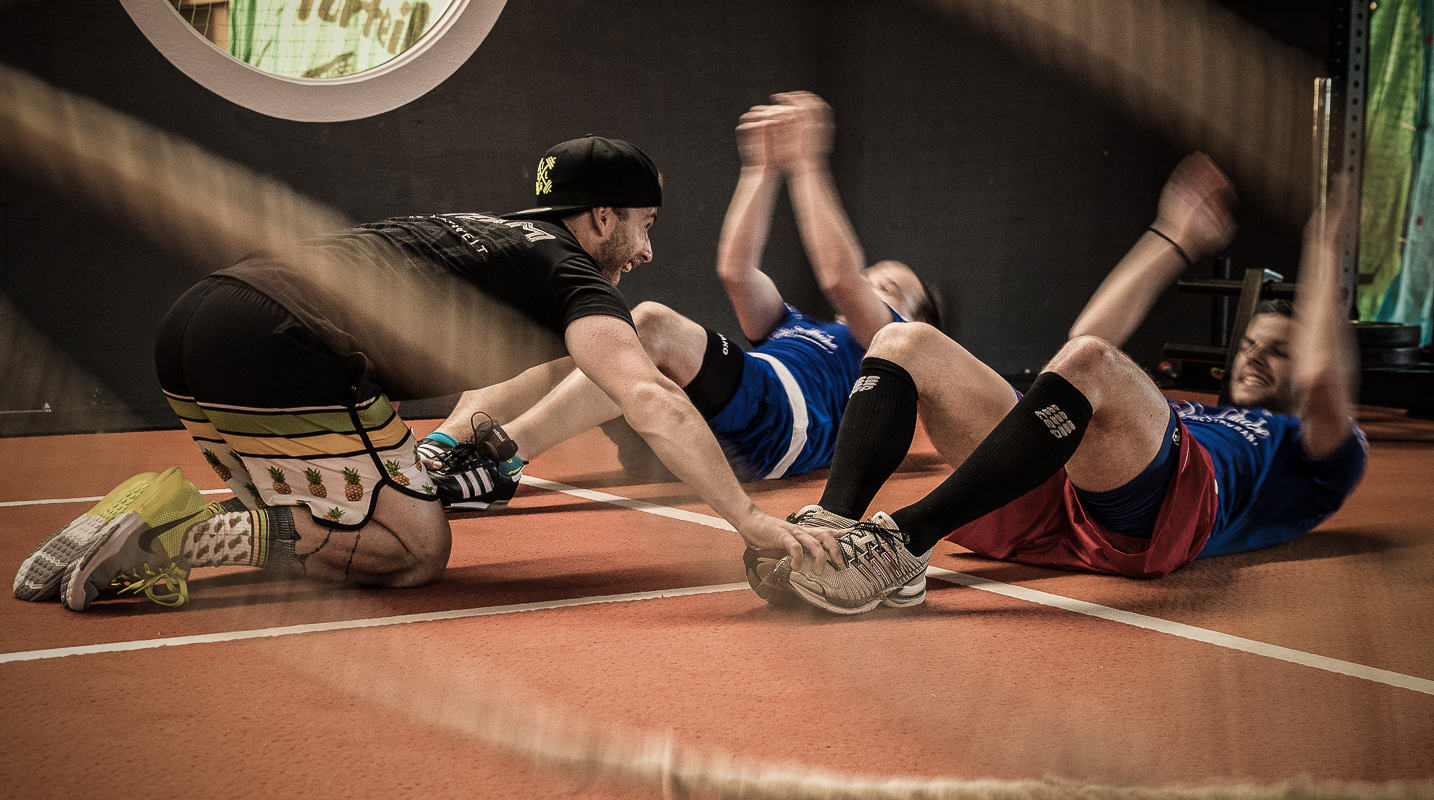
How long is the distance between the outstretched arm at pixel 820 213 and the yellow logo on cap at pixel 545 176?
22.7 inches

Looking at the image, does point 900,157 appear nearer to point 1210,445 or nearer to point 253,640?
point 1210,445

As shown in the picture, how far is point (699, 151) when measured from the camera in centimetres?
546

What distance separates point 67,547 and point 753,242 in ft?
6.12

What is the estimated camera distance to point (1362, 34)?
4047 mm

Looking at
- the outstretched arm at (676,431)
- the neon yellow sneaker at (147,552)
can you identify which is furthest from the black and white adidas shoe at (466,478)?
the outstretched arm at (676,431)

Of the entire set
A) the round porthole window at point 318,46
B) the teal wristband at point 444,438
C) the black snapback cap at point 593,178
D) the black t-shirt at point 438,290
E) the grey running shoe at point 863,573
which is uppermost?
the round porthole window at point 318,46

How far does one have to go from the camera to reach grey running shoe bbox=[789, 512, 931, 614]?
1687 millimetres

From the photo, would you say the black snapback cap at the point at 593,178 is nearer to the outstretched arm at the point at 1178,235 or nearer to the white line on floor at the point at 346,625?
the white line on floor at the point at 346,625

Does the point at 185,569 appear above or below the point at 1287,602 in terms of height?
above

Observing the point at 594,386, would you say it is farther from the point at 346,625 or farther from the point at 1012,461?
the point at 1012,461

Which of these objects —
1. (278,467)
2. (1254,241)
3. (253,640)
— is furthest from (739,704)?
(1254,241)

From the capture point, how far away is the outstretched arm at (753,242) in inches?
111

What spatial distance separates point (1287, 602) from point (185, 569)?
1.86 meters

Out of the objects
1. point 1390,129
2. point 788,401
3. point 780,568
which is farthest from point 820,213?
point 1390,129
